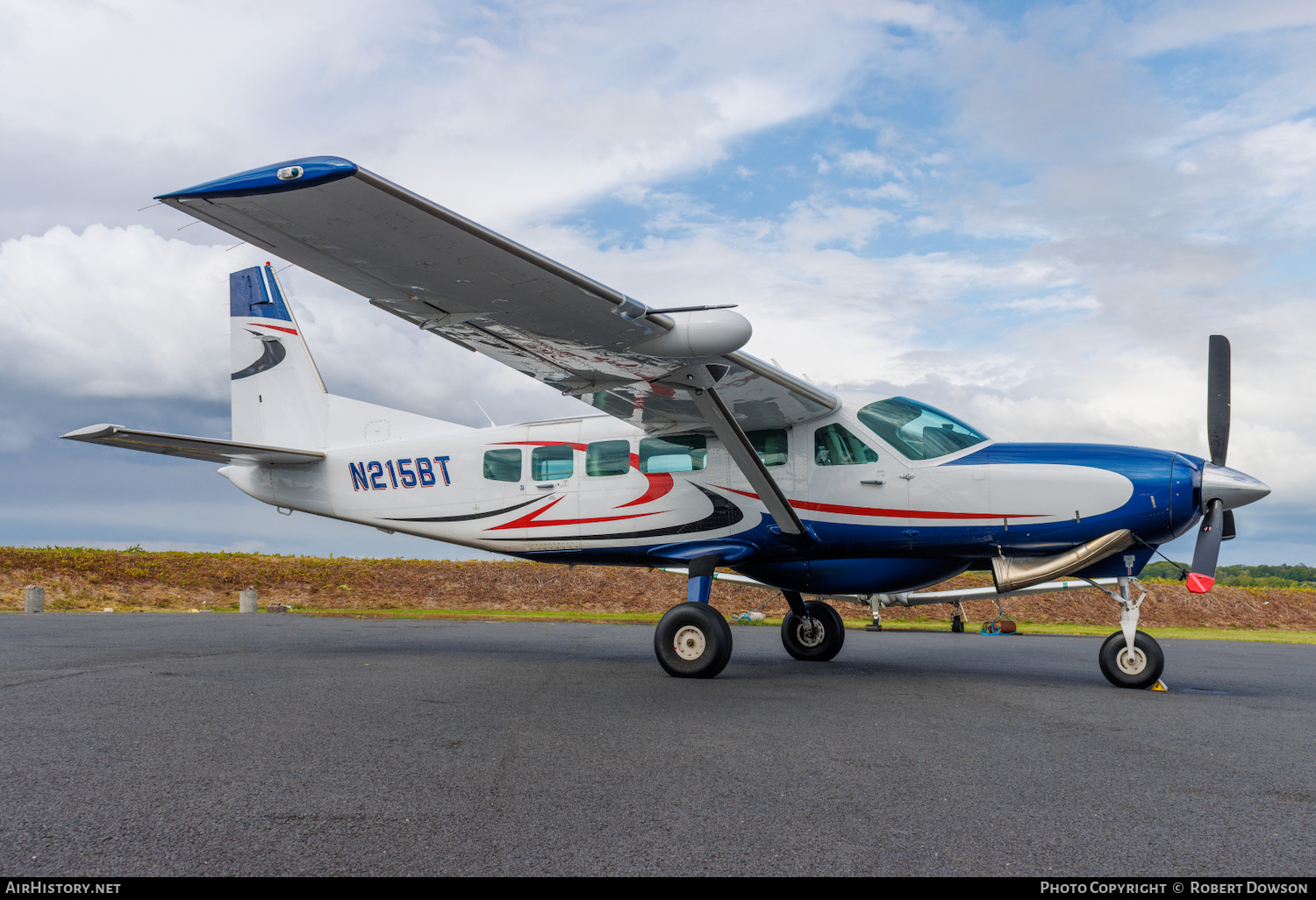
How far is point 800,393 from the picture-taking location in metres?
8.22

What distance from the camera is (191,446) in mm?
10406

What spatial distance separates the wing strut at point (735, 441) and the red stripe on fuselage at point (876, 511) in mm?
220

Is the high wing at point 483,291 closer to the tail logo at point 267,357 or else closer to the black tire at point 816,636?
the black tire at point 816,636

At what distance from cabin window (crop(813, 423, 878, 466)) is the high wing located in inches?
10.0

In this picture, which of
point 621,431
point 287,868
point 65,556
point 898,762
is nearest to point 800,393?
point 621,431

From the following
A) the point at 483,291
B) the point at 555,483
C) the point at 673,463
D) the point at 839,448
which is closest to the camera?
the point at 483,291

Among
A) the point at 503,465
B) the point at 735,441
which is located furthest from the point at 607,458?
the point at 735,441

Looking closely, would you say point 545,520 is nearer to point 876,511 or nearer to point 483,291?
point 876,511

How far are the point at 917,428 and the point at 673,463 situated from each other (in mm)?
2863

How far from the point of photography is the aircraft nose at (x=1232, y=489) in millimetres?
7363

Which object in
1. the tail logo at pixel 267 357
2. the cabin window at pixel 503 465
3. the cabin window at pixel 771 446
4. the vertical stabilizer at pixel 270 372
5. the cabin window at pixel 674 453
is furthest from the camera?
the tail logo at pixel 267 357

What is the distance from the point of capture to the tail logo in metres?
12.2

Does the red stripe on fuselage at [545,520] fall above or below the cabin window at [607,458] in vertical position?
below

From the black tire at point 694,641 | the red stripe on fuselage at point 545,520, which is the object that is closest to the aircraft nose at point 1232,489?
the black tire at point 694,641
